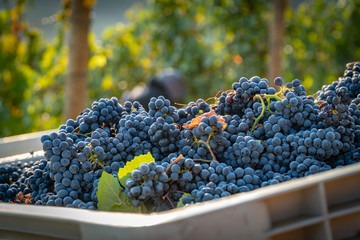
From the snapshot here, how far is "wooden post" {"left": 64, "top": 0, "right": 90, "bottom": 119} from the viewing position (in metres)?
2.76

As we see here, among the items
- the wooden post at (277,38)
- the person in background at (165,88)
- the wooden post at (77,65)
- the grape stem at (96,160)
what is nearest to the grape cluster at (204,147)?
the grape stem at (96,160)

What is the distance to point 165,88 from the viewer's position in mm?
4680

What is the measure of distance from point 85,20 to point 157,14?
2427 millimetres

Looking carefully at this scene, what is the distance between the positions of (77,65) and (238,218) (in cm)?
244

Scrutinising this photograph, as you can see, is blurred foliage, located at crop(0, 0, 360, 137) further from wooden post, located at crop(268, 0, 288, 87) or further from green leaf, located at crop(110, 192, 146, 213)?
green leaf, located at crop(110, 192, 146, 213)

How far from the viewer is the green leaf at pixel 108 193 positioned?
826mm

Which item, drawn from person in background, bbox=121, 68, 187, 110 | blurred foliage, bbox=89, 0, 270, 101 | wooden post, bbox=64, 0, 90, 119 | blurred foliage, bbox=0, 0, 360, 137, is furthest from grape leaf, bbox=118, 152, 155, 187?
blurred foliage, bbox=89, 0, 270, 101

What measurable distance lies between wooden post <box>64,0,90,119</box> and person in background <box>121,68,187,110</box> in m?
1.46

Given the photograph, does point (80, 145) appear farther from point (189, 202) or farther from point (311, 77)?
point (311, 77)

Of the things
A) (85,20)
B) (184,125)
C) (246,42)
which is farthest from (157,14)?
(184,125)

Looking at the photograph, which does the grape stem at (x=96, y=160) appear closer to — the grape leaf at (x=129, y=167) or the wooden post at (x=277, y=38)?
the grape leaf at (x=129, y=167)

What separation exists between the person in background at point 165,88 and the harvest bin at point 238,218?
364cm

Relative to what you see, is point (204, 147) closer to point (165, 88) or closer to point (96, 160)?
point (96, 160)

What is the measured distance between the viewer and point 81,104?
2.85m
